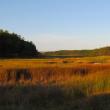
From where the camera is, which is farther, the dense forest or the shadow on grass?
the dense forest

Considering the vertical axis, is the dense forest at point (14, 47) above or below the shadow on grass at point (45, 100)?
above

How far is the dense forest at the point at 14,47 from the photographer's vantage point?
7025 centimetres

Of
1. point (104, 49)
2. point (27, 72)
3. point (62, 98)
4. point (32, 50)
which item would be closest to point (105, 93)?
point (62, 98)

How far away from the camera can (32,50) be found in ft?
260

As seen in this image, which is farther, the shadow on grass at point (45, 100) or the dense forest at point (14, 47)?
the dense forest at point (14, 47)

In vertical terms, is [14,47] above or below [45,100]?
above

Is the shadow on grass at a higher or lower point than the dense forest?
lower

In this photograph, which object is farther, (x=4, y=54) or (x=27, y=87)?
(x=4, y=54)

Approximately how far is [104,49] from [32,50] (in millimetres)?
66562

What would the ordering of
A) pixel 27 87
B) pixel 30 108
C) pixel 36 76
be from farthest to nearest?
pixel 36 76
pixel 27 87
pixel 30 108

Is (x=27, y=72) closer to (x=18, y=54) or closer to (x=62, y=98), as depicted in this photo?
(x=62, y=98)

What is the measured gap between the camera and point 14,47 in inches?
2813

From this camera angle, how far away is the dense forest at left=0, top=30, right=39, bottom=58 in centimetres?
7025

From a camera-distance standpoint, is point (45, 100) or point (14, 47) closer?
point (45, 100)
